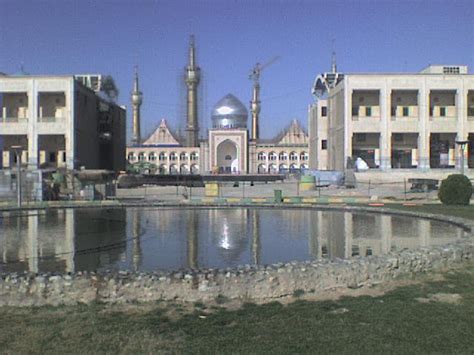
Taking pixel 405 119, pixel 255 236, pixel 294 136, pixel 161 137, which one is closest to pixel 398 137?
pixel 405 119

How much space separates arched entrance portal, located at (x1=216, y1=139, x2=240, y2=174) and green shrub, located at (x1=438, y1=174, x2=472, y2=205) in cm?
7554

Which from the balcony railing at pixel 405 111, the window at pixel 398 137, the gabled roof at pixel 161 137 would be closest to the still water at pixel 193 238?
the balcony railing at pixel 405 111

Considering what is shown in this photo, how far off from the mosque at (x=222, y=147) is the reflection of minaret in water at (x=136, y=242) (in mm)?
70331

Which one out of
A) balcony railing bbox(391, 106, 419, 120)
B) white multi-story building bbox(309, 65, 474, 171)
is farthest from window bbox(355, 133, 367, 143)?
balcony railing bbox(391, 106, 419, 120)

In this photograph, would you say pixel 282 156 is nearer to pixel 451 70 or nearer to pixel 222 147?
pixel 222 147

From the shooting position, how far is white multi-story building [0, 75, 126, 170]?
55.5 m

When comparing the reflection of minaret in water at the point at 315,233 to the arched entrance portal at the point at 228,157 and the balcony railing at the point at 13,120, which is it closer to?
the balcony railing at the point at 13,120

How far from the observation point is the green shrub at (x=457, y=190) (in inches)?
910

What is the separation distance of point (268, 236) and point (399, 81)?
A: 45.7m

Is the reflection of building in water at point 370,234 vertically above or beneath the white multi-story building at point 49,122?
beneath

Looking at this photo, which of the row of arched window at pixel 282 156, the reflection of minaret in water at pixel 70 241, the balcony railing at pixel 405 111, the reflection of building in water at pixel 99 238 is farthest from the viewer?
the row of arched window at pixel 282 156

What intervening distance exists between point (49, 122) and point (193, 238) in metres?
46.9

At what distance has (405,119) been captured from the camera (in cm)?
5566

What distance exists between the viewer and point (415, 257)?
8578mm
